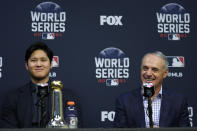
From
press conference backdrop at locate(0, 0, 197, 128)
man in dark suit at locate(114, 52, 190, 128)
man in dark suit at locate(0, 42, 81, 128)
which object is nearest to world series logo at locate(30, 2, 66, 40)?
press conference backdrop at locate(0, 0, 197, 128)

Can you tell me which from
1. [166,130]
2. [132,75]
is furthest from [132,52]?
[166,130]

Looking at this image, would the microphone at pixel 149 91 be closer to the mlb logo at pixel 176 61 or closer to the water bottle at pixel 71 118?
the water bottle at pixel 71 118

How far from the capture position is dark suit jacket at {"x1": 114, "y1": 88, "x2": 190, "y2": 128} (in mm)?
2896

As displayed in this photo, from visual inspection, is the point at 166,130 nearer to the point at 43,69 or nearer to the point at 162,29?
the point at 43,69

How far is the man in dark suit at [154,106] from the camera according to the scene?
290 cm

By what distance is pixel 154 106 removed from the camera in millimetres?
2967

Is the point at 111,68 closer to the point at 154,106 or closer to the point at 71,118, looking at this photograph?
the point at 154,106

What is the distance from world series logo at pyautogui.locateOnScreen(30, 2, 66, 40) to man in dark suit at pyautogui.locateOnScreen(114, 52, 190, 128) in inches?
33.6

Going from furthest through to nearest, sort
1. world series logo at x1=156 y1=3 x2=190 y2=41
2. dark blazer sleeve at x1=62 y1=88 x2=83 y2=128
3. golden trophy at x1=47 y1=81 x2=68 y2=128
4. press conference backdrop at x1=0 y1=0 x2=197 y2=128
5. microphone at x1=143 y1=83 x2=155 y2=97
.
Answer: world series logo at x1=156 y1=3 x2=190 y2=41 < press conference backdrop at x1=0 y1=0 x2=197 y2=128 < dark blazer sleeve at x1=62 y1=88 x2=83 y2=128 < microphone at x1=143 y1=83 x2=155 y2=97 < golden trophy at x1=47 y1=81 x2=68 y2=128

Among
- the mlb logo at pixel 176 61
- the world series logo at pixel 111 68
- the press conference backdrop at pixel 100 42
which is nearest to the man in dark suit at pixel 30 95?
the press conference backdrop at pixel 100 42

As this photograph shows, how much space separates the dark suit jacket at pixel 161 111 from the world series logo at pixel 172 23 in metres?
0.69

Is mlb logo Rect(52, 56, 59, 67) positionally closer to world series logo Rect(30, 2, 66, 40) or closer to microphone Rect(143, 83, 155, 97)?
world series logo Rect(30, 2, 66, 40)

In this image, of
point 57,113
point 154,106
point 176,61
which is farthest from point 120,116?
point 57,113

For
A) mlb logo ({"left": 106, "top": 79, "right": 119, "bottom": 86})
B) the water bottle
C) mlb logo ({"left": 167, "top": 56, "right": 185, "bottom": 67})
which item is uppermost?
mlb logo ({"left": 167, "top": 56, "right": 185, "bottom": 67})
